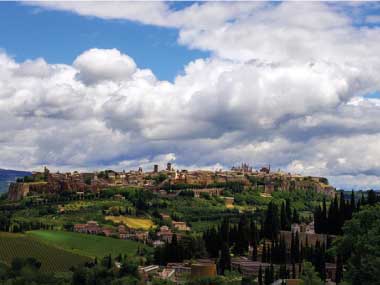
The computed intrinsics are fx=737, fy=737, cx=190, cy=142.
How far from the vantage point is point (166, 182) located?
19862 centimetres

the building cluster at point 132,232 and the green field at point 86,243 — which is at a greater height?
the building cluster at point 132,232

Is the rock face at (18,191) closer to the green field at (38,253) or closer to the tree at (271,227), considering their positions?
the green field at (38,253)

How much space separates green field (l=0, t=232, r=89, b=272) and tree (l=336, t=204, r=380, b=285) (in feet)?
159

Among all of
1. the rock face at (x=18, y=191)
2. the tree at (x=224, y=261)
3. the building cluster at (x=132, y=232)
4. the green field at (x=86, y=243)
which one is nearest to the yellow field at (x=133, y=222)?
the building cluster at (x=132, y=232)

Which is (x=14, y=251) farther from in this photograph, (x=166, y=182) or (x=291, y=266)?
(x=166, y=182)

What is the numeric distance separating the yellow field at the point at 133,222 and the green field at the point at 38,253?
31.4m

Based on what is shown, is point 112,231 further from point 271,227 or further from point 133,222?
point 271,227

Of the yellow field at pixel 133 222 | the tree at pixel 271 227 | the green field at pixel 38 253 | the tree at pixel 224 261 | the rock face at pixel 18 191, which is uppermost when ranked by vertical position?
the rock face at pixel 18 191

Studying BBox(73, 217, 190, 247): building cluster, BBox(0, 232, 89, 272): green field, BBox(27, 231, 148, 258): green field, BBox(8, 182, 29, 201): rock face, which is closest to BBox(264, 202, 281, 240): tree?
BBox(0, 232, 89, 272): green field

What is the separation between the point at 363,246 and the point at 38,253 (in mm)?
62733

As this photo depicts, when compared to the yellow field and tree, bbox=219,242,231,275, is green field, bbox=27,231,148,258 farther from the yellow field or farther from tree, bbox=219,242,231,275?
tree, bbox=219,242,231,275

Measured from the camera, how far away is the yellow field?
139275 mm

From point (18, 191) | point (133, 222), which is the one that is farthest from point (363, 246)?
point (18, 191)

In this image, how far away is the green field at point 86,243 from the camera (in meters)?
108
